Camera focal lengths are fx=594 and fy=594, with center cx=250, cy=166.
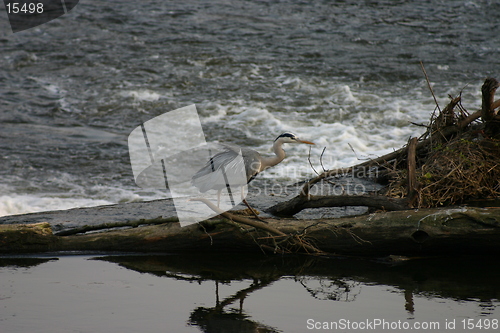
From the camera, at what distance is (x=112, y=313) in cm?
395

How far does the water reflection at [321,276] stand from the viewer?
3984 mm

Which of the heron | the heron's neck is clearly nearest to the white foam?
the heron

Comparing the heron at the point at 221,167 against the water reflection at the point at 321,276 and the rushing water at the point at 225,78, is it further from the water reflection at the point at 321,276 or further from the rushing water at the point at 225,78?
the rushing water at the point at 225,78

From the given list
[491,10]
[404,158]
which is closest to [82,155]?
[404,158]

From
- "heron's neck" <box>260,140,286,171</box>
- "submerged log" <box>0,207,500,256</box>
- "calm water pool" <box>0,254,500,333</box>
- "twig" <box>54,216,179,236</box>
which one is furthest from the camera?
"heron's neck" <box>260,140,286,171</box>

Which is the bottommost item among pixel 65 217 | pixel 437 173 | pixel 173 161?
pixel 173 161

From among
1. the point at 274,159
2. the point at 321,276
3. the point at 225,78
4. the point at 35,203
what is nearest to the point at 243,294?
the point at 321,276

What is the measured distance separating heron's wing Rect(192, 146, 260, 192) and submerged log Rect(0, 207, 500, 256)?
3.42 feet

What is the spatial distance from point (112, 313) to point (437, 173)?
142 inches

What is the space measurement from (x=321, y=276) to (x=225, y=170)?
70.8 inches

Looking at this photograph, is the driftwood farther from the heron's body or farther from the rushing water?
the rushing water

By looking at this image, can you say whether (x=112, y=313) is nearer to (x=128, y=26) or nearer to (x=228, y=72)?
(x=228, y=72)

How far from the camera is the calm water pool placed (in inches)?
149

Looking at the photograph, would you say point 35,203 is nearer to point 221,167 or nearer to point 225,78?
point 221,167
